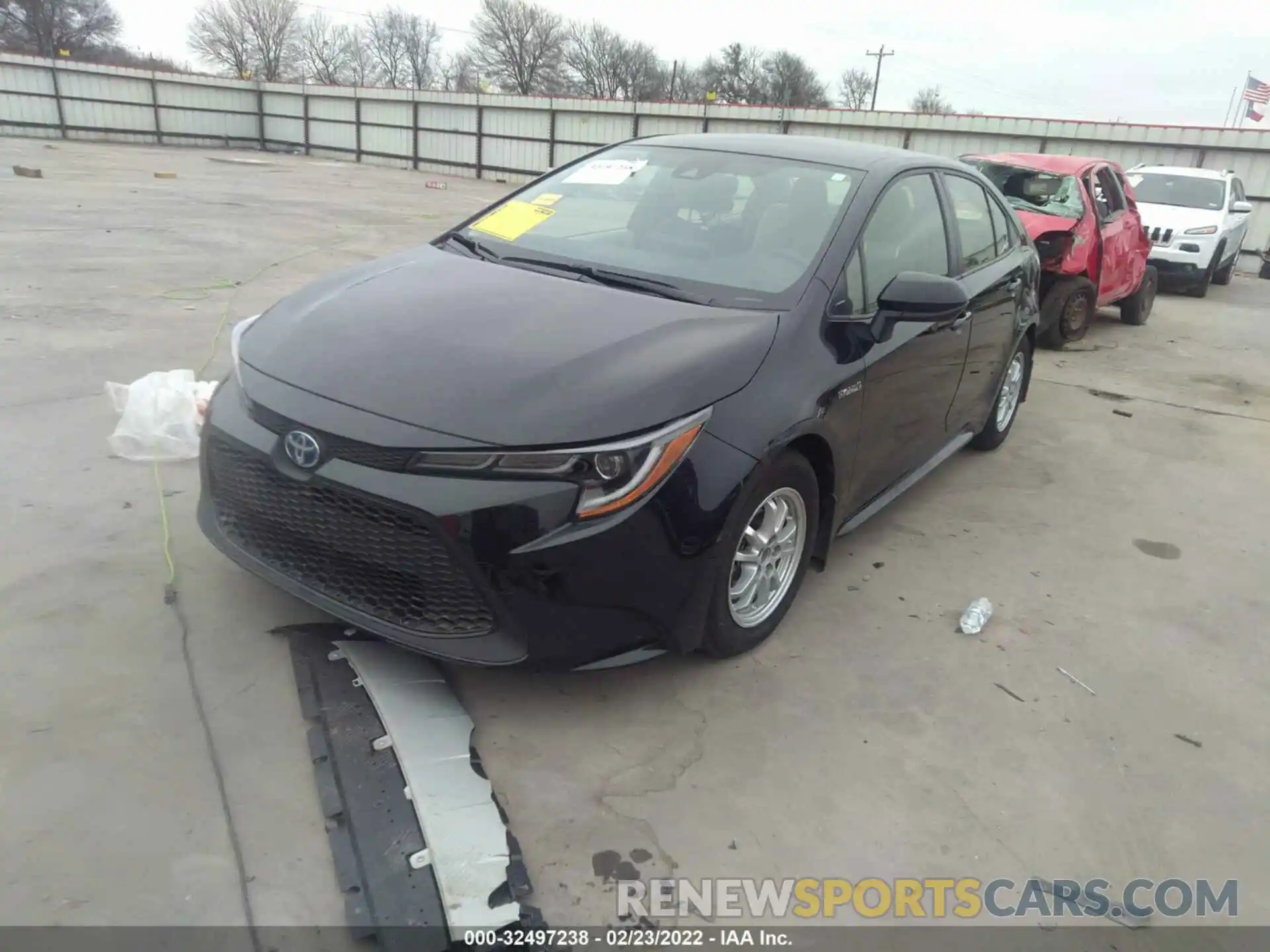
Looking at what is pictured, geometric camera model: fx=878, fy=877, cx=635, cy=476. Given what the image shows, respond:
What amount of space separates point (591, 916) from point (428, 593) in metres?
0.86

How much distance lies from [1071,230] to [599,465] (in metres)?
6.88

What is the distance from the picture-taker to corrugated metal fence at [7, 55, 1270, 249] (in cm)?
1591

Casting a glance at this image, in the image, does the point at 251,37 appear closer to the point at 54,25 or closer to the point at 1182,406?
the point at 54,25

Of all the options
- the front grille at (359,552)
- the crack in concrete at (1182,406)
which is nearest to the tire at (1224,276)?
the crack in concrete at (1182,406)

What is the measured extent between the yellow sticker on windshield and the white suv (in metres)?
9.98

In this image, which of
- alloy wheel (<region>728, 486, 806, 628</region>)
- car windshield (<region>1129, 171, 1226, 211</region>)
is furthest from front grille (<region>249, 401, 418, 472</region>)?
car windshield (<region>1129, 171, 1226, 211</region>)

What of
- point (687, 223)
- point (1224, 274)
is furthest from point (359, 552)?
point (1224, 274)

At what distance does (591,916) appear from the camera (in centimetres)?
192

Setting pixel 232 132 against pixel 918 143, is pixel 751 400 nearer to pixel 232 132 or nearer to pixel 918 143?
pixel 918 143

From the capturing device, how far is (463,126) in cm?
2514

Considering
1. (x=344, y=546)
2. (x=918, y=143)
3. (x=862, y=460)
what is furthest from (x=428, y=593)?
(x=918, y=143)

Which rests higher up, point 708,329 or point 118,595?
point 708,329

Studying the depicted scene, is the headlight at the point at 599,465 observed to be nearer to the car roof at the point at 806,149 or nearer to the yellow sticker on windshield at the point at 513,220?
the yellow sticker on windshield at the point at 513,220

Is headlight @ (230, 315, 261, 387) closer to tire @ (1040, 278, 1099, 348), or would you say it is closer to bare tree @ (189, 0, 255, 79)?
tire @ (1040, 278, 1099, 348)
